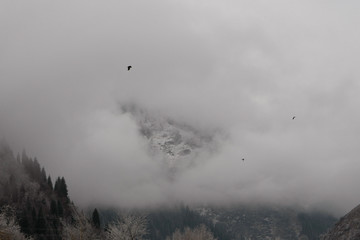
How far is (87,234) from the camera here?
123688 millimetres

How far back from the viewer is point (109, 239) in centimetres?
15262

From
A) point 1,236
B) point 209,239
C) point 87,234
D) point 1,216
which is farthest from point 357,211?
point 1,216

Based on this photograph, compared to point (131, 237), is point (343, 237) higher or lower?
lower

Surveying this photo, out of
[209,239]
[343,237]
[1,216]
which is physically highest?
[1,216]

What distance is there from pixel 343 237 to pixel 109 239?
73623 mm

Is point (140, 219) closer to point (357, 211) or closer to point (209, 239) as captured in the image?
point (209, 239)

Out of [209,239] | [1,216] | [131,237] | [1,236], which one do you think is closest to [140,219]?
[131,237]

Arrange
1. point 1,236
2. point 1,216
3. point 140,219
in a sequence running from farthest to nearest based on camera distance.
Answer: point 1,216 → point 140,219 → point 1,236

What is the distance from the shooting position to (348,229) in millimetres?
114562

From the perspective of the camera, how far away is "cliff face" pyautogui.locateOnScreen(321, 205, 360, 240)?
111 meters

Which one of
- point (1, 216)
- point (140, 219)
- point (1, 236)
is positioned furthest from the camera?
point (1, 216)

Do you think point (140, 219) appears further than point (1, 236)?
Yes

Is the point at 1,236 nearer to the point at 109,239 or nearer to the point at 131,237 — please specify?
the point at 131,237

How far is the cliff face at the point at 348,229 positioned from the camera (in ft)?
363
